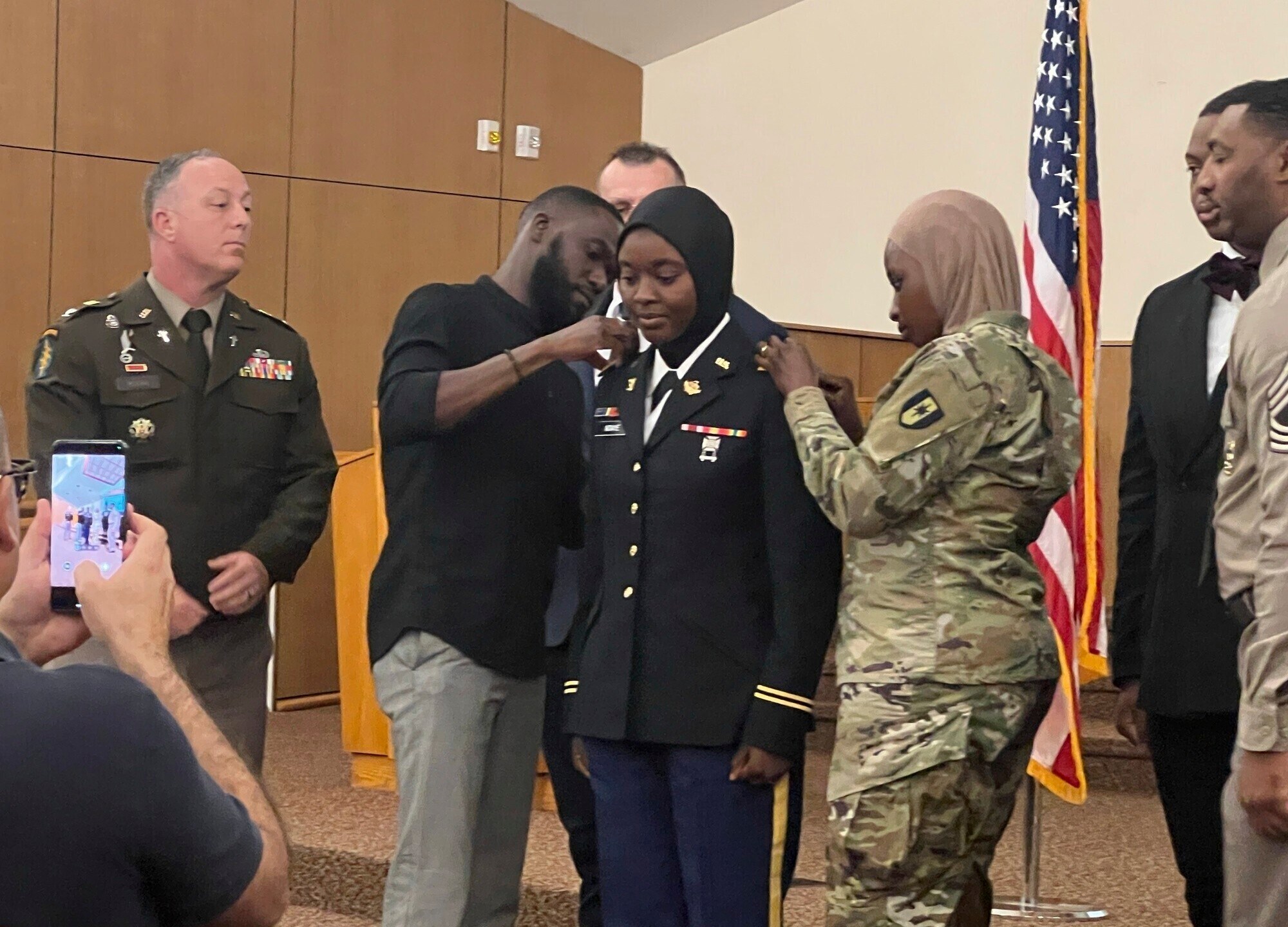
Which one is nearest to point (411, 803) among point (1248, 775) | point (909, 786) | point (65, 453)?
point (909, 786)

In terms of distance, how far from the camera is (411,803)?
2.46 meters

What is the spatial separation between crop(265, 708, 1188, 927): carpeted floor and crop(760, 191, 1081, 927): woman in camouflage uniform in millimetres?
1356

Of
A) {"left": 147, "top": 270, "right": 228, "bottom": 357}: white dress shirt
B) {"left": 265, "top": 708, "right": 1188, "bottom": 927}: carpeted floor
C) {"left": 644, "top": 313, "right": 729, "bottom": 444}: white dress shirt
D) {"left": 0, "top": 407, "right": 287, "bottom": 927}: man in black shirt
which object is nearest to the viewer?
{"left": 0, "top": 407, "right": 287, "bottom": 927}: man in black shirt

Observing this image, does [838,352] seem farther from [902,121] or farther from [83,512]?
[83,512]

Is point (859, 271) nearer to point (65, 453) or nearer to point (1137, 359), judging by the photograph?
point (1137, 359)

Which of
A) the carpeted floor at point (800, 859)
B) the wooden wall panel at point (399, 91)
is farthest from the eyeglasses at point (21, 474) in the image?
the wooden wall panel at point (399, 91)

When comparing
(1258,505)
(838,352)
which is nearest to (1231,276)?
(1258,505)

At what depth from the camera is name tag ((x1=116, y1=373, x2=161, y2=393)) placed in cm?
280

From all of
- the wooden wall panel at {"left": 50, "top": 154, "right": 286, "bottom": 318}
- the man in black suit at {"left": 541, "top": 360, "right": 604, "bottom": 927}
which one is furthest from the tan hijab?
the wooden wall panel at {"left": 50, "top": 154, "right": 286, "bottom": 318}

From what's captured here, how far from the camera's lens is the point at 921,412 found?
6.87 ft

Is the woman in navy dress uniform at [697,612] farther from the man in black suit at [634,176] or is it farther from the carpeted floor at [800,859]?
the carpeted floor at [800,859]

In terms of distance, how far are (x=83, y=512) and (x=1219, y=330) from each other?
1.73m

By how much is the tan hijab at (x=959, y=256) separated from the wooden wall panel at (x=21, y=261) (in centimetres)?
417

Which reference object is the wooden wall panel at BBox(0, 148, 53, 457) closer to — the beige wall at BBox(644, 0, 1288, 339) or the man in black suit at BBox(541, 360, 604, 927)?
the beige wall at BBox(644, 0, 1288, 339)
